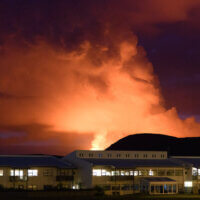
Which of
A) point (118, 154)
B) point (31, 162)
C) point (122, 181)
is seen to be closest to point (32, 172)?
point (31, 162)

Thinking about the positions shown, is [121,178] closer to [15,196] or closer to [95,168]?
[95,168]

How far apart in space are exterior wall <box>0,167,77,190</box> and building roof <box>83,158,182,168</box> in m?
6.32

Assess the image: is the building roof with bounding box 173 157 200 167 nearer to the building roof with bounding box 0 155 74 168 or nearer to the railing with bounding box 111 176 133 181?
the railing with bounding box 111 176 133 181

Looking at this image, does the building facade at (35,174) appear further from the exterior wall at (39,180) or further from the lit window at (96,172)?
the lit window at (96,172)

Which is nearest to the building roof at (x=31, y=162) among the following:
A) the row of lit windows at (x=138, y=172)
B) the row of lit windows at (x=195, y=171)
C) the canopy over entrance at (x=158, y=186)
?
the row of lit windows at (x=138, y=172)

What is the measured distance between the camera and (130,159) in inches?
4264

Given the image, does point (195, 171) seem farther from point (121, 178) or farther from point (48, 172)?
point (48, 172)

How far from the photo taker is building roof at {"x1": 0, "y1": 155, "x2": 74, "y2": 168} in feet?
304

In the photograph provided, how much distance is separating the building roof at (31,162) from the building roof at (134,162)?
20.8 ft

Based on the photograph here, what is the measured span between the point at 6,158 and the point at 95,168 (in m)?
18.6

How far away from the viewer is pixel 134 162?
104m

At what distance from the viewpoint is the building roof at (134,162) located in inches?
3858

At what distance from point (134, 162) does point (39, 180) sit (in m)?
22.1

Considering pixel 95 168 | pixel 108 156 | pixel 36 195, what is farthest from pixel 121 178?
pixel 36 195
